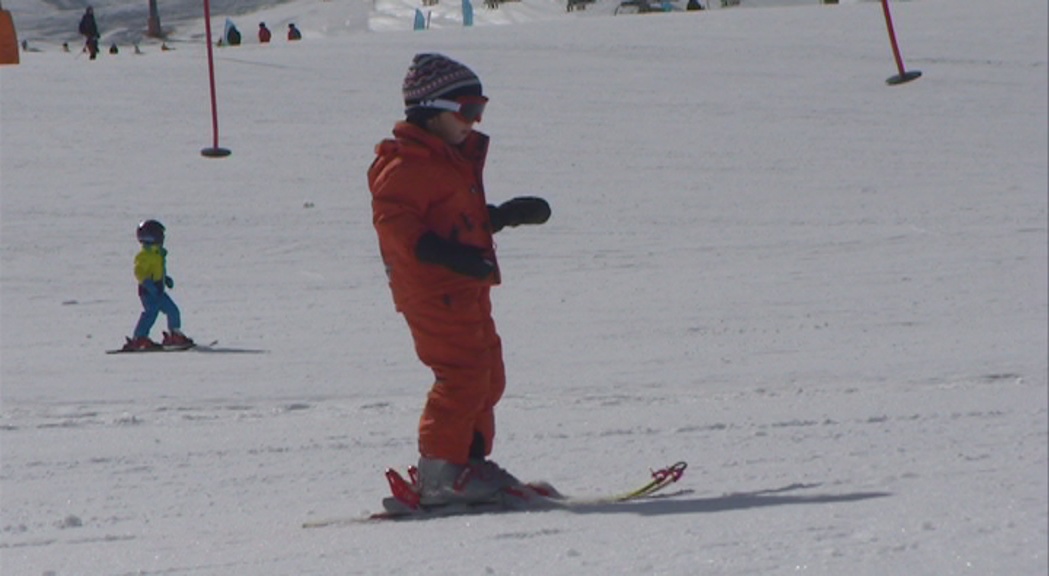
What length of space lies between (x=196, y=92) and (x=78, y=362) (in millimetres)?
12595

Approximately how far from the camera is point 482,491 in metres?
3.67

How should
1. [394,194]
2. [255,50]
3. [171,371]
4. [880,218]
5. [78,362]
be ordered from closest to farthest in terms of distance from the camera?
1. [394,194]
2. [171,371]
3. [78,362]
4. [880,218]
5. [255,50]

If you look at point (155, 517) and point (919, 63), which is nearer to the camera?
point (155, 517)

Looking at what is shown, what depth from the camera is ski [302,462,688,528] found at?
3584 mm

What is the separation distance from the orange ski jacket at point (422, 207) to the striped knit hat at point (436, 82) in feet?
0.24

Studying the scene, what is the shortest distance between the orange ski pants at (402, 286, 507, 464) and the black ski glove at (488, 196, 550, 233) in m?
0.16

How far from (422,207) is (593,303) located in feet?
23.0

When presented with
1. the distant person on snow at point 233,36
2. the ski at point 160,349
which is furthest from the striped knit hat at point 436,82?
the distant person on snow at point 233,36

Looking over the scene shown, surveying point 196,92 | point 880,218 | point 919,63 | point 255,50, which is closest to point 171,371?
point 880,218

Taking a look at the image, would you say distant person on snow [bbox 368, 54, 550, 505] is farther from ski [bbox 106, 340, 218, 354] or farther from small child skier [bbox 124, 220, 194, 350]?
small child skier [bbox 124, 220, 194, 350]

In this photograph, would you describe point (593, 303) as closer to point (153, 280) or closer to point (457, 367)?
point (153, 280)

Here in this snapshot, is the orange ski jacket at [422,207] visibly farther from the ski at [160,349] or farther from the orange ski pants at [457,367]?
the ski at [160,349]

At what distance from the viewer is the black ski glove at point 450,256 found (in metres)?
3.43

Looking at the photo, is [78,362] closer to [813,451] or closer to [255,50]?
[813,451]
